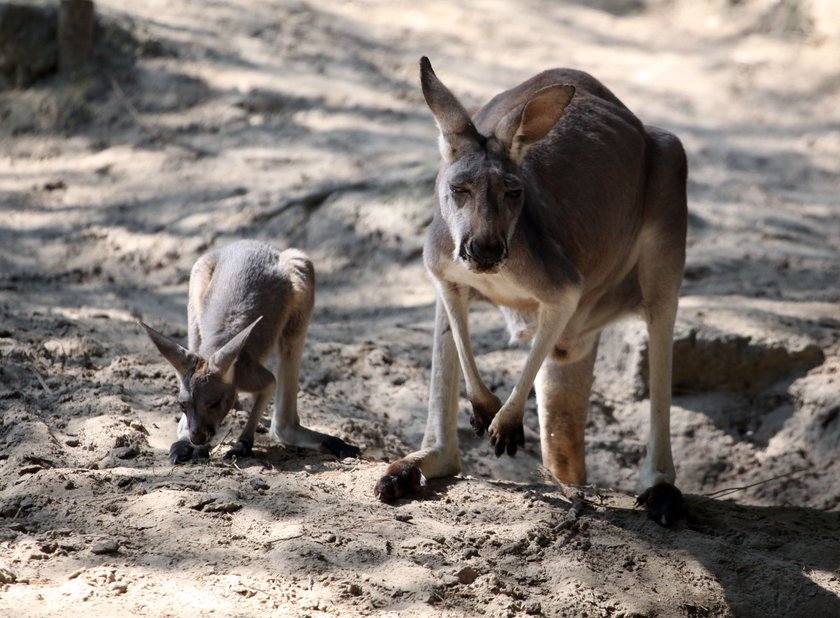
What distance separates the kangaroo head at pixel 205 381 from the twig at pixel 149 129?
4.67 m

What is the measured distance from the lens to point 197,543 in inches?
139

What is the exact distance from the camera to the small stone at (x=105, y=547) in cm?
342

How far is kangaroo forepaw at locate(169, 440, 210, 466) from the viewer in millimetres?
4348

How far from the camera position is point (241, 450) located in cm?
459

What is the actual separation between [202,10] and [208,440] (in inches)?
282

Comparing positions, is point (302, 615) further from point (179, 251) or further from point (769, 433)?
point (179, 251)

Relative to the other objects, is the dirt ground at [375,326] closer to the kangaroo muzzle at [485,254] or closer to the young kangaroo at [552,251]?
the young kangaroo at [552,251]

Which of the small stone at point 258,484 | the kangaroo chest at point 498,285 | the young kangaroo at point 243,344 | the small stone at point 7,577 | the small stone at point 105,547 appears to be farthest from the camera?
the young kangaroo at point 243,344

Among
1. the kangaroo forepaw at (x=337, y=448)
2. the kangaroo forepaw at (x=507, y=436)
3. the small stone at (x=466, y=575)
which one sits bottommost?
the kangaroo forepaw at (x=337, y=448)

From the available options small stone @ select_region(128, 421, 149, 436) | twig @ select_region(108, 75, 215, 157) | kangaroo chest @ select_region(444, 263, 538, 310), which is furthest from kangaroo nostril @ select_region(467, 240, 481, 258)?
twig @ select_region(108, 75, 215, 157)

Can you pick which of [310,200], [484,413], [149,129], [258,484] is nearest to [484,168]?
[484,413]

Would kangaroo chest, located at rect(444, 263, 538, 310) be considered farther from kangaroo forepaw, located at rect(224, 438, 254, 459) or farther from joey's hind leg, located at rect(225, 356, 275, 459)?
kangaroo forepaw, located at rect(224, 438, 254, 459)

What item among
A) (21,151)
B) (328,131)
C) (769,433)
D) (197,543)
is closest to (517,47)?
(328,131)

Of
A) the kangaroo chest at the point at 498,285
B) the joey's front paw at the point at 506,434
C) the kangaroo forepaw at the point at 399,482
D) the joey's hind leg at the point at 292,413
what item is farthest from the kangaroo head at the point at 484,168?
the joey's hind leg at the point at 292,413
